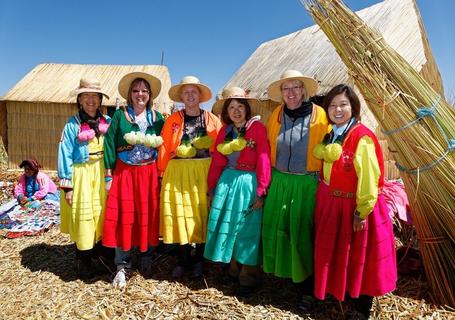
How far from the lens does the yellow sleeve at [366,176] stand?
222 cm

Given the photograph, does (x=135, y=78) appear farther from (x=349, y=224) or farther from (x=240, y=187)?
(x=349, y=224)

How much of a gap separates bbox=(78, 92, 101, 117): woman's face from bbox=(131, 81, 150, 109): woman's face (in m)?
0.41

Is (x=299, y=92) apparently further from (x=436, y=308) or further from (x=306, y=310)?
(x=436, y=308)

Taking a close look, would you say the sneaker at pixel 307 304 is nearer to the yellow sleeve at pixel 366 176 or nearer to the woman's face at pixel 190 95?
the yellow sleeve at pixel 366 176

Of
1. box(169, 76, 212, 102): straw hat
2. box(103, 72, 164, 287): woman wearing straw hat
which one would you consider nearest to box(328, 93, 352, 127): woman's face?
box(169, 76, 212, 102): straw hat

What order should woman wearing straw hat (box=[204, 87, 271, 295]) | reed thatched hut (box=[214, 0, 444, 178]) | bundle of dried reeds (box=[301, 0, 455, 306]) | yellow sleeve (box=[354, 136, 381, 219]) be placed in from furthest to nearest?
reed thatched hut (box=[214, 0, 444, 178]), woman wearing straw hat (box=[204, 87, 271, 295]), bundle of dried reeds (box=[301, 0, 455, 306]), yellow sleeve (box=[354, 136, 381, 219])

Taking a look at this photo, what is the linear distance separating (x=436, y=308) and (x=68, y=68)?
11505 mm

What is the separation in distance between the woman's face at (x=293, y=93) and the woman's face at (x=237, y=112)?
362mm

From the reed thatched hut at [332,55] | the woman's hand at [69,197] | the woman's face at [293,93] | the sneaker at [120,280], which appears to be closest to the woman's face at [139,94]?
the woman's hand at [69,197]

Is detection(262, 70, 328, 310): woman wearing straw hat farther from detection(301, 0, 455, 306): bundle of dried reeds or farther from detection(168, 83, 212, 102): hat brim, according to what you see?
detection(168, 83, 212, 102): hat brim

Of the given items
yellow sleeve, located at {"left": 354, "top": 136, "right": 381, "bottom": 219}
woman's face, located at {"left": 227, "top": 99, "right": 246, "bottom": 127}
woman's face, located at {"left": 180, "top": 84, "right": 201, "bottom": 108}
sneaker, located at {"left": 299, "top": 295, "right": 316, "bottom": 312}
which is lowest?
sneaker, located at {"left": 299, "top": 295, "right": 316, "bottom": 312}

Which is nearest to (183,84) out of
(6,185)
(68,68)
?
(6,185)

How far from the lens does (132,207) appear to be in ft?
10.2

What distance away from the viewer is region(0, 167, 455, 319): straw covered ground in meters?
2.65
